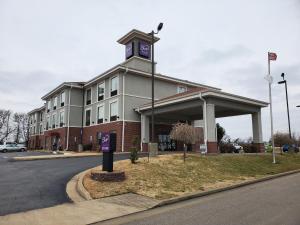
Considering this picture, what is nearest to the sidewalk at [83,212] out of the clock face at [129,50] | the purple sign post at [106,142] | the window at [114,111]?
→ the purple sign post at [106,142]

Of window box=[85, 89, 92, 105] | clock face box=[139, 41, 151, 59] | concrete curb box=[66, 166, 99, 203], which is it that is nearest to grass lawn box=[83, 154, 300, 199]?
concrete curb box=[66, 166, 99, 203]

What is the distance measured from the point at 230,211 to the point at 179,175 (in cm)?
527

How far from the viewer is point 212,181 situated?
12.7 meters

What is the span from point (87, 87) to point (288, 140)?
86.9 ft

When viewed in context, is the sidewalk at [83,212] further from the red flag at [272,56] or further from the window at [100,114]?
the window at [100,114]

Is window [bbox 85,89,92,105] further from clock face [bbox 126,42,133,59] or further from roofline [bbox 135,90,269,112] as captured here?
roofline [bbox 135,90,269,112]

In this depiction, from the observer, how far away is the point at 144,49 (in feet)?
114

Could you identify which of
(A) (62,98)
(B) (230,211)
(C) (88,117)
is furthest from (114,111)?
(B) (230,211)

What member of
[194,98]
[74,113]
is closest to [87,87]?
[74,113]

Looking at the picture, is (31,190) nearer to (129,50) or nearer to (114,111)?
(114,111)

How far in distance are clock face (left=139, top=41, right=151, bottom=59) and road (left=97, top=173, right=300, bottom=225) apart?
26.5 m

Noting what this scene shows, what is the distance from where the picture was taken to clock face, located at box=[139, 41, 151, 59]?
34.4m

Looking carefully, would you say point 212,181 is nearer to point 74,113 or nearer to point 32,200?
point 32,200

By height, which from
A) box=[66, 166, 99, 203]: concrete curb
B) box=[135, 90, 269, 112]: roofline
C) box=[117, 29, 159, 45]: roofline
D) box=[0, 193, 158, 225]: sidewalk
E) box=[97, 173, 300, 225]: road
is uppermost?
box=[117, 29, 159, 45]: roofline
